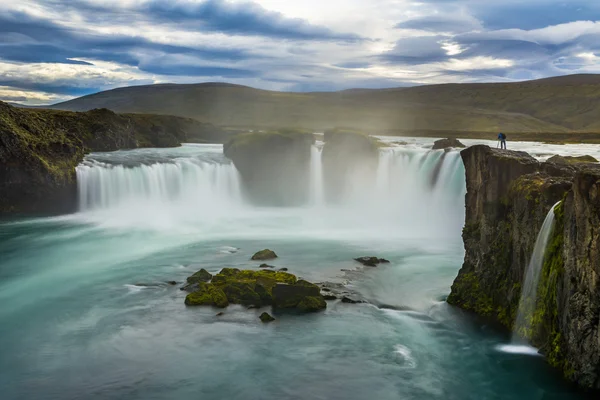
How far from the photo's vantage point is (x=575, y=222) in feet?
52.1

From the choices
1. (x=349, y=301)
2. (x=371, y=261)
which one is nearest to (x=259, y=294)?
(x=349, y=301)

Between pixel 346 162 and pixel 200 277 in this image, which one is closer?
pixel 200 277

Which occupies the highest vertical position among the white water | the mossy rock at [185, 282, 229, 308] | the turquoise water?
the white water

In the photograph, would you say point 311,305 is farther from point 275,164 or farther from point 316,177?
point 275,164

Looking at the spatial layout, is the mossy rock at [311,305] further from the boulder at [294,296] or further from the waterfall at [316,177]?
the waterfall at [316,177]

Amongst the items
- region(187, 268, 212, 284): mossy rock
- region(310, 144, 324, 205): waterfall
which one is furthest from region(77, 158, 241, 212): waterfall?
region(187, 268, 212, 284): mossy rock

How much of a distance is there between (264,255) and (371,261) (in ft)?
19.7

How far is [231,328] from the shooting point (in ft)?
70.8

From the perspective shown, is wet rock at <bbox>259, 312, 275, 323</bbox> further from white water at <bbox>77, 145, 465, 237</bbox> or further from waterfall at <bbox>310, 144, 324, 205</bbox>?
waterfall at <bbox>310, 144, 324, 205</bbox>

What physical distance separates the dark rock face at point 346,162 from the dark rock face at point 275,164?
2.29 metres

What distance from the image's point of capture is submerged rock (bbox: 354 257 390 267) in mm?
31328

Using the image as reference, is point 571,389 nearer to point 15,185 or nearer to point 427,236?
point 427,236

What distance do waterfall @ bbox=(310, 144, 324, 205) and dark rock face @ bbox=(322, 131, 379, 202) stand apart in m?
0.55

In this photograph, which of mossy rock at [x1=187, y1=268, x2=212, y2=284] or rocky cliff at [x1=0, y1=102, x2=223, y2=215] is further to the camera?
rocky cliff at [x1=0, y1=102, x2=223, y2=215]
